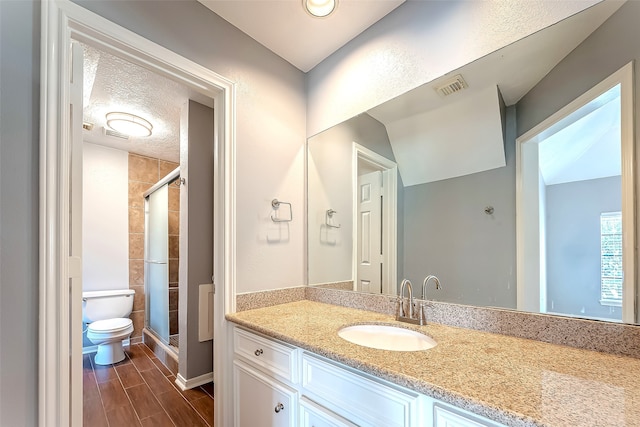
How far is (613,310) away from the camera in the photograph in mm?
887

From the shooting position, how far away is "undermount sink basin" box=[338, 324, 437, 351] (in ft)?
3.86

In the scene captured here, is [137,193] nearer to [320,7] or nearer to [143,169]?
[143,169]

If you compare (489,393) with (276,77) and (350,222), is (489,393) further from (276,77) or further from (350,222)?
(276,77)

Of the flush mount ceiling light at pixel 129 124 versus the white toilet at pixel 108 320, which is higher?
the flush mount ceiling light at pixel 129 124

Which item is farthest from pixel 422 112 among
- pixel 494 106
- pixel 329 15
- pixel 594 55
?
pixel 329 15

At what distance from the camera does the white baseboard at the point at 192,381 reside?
85.1 inches

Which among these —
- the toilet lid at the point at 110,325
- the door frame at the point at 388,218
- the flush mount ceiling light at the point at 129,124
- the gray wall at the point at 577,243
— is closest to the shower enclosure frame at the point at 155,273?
the toilet lid at the point at 110,325

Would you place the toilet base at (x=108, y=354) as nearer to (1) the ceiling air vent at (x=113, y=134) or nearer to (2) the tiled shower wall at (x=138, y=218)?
(2) the tiled shower wall at (x=138, y=218)

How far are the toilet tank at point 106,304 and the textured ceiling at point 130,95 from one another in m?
1.70

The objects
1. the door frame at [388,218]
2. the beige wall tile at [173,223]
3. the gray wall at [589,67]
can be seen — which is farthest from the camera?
the beige wall tile at [173,223]

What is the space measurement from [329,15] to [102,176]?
125 inches

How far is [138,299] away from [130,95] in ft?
8.14

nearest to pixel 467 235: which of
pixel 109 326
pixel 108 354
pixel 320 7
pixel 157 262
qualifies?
pixel 320 7

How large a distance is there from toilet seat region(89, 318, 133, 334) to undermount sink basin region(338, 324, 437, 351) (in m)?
2.57
